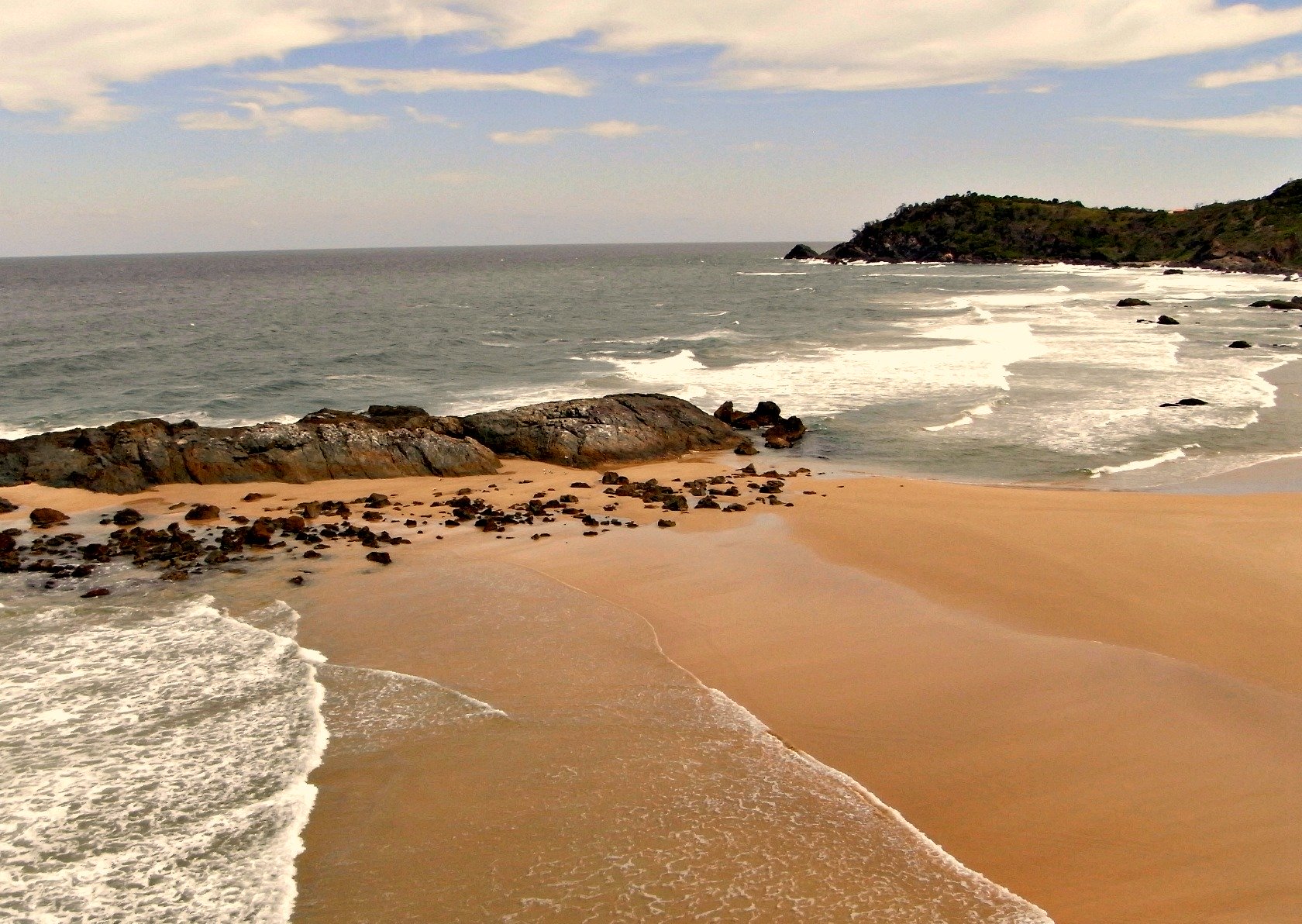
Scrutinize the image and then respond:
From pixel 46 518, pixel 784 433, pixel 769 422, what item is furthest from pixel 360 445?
pixel 769 422

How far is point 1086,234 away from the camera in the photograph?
4909 inches

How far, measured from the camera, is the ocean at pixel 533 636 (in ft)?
25.7

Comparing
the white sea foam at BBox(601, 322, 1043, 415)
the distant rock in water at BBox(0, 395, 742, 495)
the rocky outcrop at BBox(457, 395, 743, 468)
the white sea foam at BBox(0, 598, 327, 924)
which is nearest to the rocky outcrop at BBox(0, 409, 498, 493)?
the distant rock in water at BBox(0, 395, 742, 495)

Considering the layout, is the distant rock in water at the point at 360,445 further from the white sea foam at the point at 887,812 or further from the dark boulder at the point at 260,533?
the white sea foam at the point at 887,812

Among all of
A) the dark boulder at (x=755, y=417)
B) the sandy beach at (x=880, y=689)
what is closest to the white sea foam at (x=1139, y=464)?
the sandy beach at (x=880, y=689)

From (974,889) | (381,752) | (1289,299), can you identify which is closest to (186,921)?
(381,752)

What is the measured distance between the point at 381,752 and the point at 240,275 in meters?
147

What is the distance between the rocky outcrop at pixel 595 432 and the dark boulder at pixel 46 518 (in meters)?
9.56

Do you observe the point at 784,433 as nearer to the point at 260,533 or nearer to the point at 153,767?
the point at 260,533

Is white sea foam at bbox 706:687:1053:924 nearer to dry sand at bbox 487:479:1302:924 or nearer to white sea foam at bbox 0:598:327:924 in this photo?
dry sand at bbox 487:479:1302:924

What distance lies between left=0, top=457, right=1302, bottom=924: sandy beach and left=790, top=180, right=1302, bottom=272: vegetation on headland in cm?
9857

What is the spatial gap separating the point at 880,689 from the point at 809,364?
31.3 m

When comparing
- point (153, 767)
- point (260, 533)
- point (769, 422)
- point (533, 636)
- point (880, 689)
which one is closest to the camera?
point (153, 767)

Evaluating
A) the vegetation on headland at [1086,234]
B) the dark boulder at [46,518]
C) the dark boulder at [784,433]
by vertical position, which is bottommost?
the dark boulder at [46,518]
